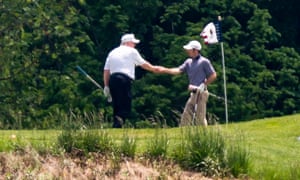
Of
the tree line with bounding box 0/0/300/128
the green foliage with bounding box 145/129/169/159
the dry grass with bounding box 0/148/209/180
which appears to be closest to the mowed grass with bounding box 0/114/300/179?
the green foliage with bounding box 145/129/169/159

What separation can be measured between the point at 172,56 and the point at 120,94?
13.1 metres

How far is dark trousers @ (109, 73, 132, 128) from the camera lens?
16766 mm

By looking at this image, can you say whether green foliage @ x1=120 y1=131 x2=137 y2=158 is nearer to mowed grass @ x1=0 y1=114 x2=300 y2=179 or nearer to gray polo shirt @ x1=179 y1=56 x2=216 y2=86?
mowed grass @ x1=0 y1=114 x2=300 y2=179

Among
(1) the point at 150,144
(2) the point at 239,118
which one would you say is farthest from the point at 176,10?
(1) the point at 150,144

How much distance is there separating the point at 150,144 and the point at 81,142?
0.86 metres

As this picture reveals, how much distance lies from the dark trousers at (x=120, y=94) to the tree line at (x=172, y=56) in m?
9.96

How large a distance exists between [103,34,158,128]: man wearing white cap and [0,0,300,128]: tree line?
999 cm

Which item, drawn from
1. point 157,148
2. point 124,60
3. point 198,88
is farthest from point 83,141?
point 198,88

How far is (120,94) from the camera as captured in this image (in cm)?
1694

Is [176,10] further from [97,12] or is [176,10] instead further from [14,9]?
[14,9]

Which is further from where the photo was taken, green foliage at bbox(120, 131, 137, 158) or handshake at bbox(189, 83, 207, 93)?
handshake at bbox(189, 83, 207, 93)

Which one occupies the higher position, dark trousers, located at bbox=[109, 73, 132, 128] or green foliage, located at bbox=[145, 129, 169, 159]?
dark trousers, located at bbox=[109, 73, 132, 128]

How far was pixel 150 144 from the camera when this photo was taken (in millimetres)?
13711

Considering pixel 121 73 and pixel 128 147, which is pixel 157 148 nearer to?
pixel 128 147
